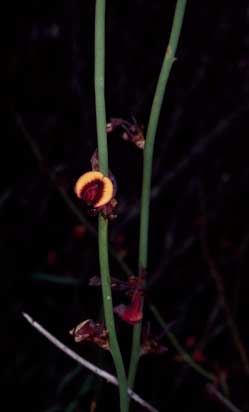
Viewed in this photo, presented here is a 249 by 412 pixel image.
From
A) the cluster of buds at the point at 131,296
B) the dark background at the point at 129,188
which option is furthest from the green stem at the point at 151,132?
the dark background at the point at 129,188

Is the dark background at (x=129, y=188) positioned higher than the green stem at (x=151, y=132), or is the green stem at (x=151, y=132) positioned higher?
the dark background at (x=129, y=188)

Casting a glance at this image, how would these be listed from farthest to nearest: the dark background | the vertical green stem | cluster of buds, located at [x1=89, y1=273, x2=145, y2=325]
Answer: the dark background < cluster of buds, located at [x1=89, y1=273, x2=145, y2=325] < the vertical green stem

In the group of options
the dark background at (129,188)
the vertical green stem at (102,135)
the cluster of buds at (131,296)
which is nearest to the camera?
the vertical green stem at (102,135)

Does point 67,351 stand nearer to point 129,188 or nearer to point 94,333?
point 94,333

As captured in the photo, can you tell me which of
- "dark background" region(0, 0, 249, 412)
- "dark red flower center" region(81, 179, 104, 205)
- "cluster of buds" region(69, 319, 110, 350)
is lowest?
"cluster of buds" region(69, 319, 110, 350)

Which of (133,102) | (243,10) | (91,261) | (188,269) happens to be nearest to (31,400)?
(91,261)

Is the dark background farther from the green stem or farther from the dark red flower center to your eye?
the dark red flower center

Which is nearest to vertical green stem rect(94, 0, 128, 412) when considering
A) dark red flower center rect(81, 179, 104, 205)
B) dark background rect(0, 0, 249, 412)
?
dark red flower center rect(81, 179, 104, 205)

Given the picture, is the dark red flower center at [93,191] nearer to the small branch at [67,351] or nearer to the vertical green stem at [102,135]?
the vertical green stem at [102,135]

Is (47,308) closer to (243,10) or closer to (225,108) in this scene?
(225,108)
